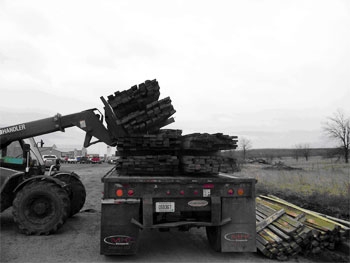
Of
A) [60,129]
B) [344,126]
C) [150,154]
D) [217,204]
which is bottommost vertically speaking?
[217,204]

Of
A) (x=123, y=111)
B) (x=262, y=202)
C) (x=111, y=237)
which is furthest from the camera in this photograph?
(x=262, y=202)

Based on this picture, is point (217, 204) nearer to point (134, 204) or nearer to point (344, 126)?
point (134, 204)

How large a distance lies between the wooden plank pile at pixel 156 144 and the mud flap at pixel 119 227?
0.66 m

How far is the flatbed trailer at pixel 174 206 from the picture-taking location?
5.39m

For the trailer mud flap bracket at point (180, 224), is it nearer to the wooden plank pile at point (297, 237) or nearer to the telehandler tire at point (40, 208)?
the wooden plank pile at point (297, 237)

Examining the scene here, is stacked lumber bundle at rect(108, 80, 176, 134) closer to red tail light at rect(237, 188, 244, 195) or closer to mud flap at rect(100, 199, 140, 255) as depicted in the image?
mud flap at rect(100, 199, 140, 255)

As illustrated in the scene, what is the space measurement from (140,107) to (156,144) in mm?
1164

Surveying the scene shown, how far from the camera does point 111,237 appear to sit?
17.6 ft

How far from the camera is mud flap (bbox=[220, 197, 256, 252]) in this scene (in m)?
5.54

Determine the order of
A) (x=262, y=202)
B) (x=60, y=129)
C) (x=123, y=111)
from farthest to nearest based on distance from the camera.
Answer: (x=262, y=202), (x=60, y=129), (x=123, y=111)

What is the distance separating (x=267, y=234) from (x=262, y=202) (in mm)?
2958

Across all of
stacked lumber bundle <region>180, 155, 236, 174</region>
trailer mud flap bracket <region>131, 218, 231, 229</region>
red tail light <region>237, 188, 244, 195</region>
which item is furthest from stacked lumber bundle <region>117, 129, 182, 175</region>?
red tail light <region>237, 188, 244, 195</region>

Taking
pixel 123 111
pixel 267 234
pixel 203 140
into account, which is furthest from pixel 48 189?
pixel 267 234

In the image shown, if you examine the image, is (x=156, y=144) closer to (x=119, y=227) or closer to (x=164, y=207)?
(x=164, y=207)
